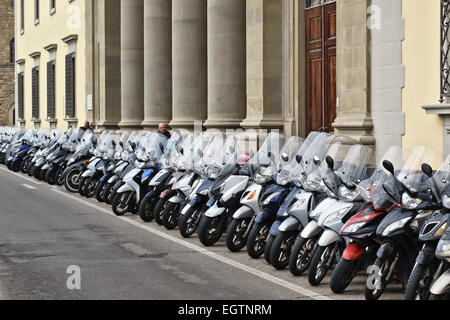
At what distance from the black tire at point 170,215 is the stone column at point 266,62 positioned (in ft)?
14.1

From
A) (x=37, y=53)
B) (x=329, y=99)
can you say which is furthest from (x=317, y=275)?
(x=37, y=53)

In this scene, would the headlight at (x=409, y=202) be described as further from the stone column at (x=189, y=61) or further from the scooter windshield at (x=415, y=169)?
the stone column at (x=189, y=61)

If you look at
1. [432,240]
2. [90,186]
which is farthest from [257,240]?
[90,186]

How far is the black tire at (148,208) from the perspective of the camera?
1289cm

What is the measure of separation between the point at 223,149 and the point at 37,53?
1103 inches

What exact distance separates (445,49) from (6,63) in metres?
52.2

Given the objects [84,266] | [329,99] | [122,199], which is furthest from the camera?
[329,99]

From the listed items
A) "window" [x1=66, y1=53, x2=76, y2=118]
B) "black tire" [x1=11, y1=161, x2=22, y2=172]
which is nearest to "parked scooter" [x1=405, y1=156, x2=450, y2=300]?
"black tire" [x1=11, y1=161, x2=22, y2=172]

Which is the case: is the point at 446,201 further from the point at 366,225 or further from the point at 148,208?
the point at 148,208

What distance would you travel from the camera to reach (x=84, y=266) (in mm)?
8828

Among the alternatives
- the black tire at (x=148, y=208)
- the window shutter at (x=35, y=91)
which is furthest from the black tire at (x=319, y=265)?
the window shutter at (x=35, y=91)

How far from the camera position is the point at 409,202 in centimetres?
706

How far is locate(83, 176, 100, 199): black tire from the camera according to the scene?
16.8m
